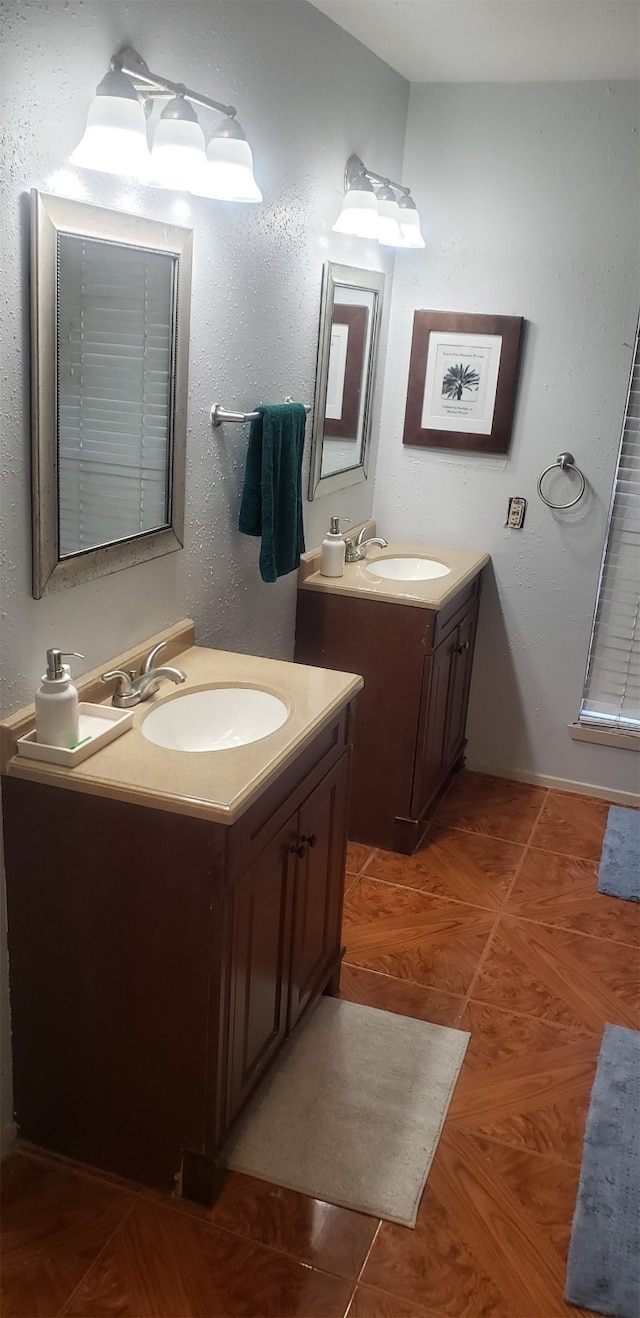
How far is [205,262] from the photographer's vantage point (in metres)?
2.18

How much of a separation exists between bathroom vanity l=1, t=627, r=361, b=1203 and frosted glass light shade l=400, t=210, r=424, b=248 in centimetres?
166

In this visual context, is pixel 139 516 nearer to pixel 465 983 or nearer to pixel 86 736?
pixel 86 736

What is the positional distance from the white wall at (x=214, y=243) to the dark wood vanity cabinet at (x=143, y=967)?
12 centimetres

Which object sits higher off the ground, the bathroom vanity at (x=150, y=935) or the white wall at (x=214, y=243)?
the white wall at (x=214, y=243)

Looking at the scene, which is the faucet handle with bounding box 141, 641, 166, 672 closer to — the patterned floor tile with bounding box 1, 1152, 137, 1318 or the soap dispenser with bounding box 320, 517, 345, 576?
the patterned floor tile with bounding box 1, 1152, 137, 1318

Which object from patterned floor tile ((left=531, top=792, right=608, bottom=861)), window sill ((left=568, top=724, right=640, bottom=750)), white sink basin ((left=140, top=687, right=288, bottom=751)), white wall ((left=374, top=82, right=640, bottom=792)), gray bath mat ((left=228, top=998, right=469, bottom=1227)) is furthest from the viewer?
window sill ((left=568, top=724, right=640, bottom=750))

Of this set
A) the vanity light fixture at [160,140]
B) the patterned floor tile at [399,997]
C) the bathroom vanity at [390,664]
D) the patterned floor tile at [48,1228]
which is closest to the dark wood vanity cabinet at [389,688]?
the bathroom vanity at [390,664]

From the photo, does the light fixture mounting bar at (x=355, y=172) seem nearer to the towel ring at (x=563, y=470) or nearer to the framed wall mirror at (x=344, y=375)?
the framed wall mirror at (x=344, y=375)

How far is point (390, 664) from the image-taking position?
3.01 metres

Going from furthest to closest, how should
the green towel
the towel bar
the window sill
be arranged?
the window sill → the green towel → the towel bar

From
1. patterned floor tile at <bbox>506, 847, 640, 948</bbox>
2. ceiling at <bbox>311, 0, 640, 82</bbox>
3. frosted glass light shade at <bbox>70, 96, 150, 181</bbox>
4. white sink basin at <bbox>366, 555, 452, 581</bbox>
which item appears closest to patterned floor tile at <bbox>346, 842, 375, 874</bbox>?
patterned floor tile at <bbox>506, 847, 640, 948</bbox>

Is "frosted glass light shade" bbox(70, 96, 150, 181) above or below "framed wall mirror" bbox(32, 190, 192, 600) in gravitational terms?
above

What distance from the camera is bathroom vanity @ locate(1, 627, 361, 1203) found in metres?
1.69

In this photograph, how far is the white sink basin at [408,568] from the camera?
11.1 ft
